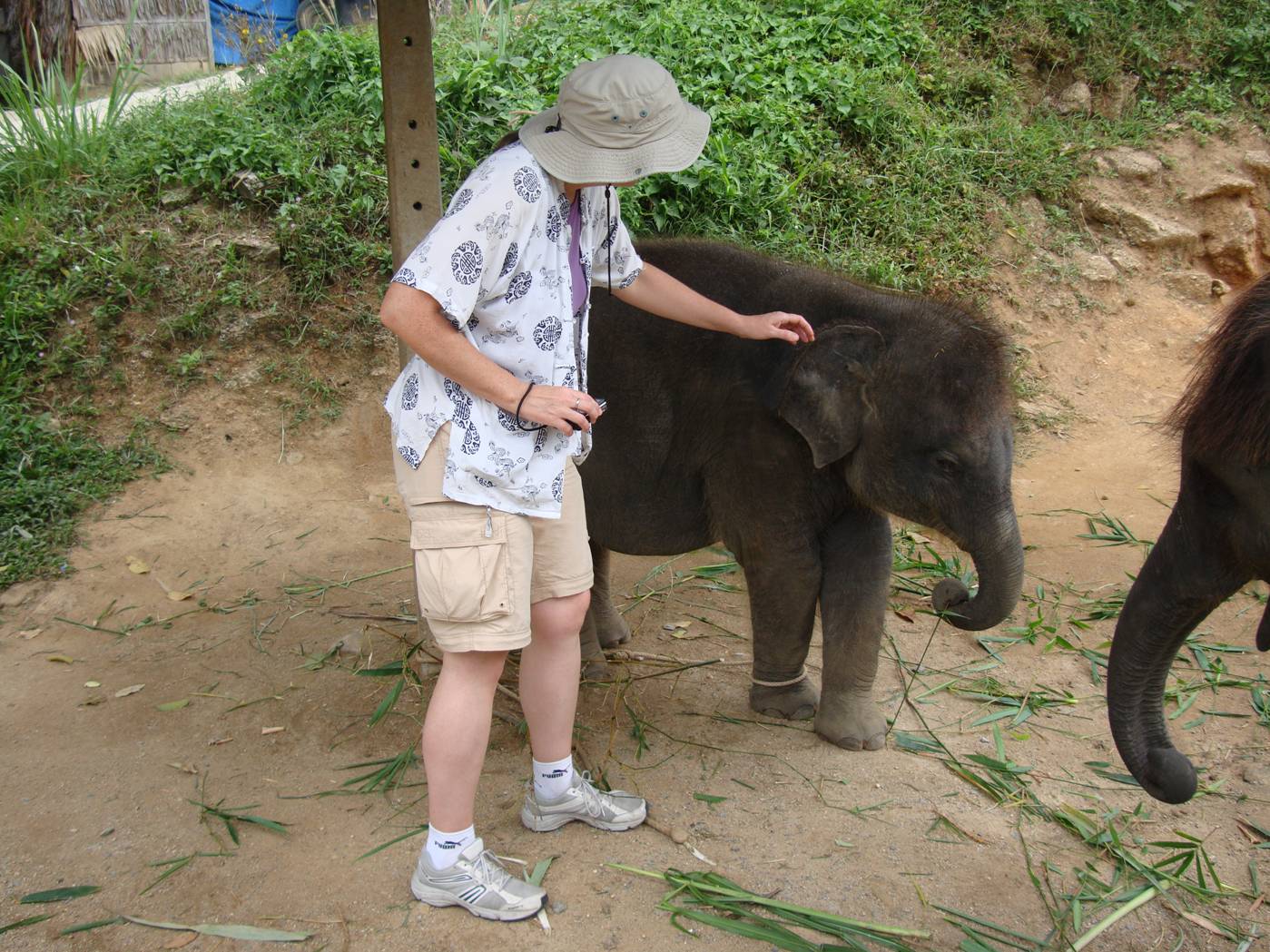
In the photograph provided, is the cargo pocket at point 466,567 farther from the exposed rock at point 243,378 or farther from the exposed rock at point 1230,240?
the exposed rock at point 1230,240

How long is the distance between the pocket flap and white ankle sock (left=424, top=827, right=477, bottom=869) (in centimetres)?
78

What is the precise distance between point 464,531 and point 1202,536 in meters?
1.71

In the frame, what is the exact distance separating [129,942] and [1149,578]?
107 inches

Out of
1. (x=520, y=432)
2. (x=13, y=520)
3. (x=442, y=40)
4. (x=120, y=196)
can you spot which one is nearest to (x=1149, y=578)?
(x=520, y=432)

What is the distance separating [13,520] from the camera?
5418 millimetres

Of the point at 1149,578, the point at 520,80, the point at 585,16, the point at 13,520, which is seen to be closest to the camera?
the point at 1149,578

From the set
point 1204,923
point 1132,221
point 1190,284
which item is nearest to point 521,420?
point 1204,923

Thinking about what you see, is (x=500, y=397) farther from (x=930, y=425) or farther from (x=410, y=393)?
(x=930, y=425)

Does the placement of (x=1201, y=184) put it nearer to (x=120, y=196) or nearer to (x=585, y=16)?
(x=585, y=16)

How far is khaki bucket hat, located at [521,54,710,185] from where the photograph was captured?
2.63 metres

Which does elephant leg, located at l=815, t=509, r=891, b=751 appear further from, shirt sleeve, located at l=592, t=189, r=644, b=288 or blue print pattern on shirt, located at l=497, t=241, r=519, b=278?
blue print pattern on shirt, located at l=497, t=241, r=519, b=278

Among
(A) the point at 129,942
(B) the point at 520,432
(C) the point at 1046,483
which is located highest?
(B) the point at 520,432

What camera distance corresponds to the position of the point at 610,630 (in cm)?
475

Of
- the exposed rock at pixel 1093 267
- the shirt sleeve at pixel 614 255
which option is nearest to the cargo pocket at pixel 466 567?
the shirt sleeve at pixel 614 255
